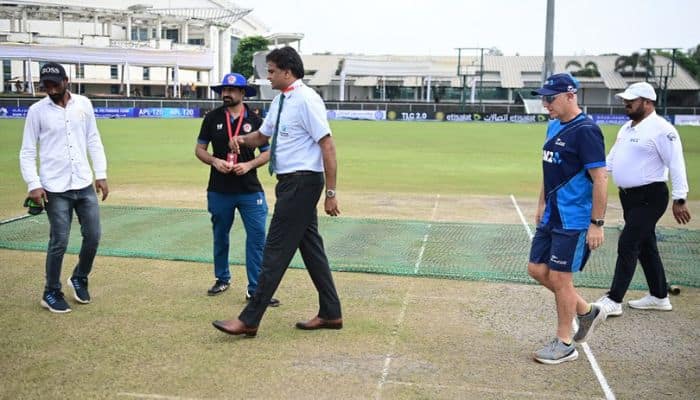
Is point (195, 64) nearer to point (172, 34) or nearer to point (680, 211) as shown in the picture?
point (172, 34)

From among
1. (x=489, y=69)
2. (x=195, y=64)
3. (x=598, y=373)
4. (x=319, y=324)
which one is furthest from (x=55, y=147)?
(x=489, y=69)

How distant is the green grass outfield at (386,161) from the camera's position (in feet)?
54.4

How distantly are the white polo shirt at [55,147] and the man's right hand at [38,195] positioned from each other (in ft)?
0.11

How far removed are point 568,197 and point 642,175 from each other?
162 cm

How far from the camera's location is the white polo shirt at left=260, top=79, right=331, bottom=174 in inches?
216

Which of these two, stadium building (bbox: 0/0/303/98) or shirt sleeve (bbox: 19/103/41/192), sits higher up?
stadium building (bbox: 0/0/303/98)

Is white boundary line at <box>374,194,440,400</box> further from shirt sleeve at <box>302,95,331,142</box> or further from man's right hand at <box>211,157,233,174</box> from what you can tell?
man's right hand at <box>211,157,233,174</box>

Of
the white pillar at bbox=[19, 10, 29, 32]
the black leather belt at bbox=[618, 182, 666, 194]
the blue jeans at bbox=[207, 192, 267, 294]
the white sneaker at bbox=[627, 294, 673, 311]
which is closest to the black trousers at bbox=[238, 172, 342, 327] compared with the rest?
the blue jeans at bbox=[207, 192, 267, 294]

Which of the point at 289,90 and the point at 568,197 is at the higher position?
the point at 289,90

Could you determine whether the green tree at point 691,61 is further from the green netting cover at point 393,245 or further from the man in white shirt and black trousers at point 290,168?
the man in white shirt and black trousers at point 290,168

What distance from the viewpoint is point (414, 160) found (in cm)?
2339

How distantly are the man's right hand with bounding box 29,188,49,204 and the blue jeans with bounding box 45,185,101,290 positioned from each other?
6 cm

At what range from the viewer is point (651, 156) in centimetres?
643

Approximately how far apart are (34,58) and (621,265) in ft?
249
